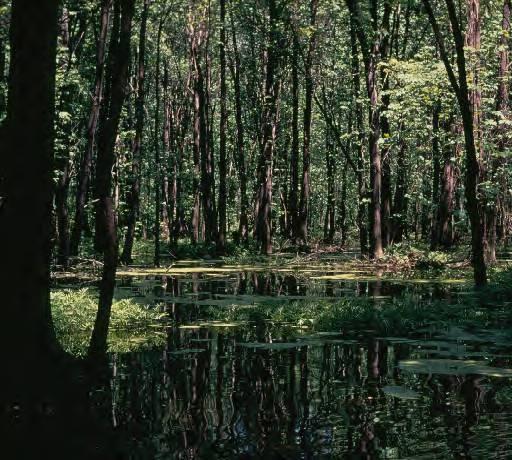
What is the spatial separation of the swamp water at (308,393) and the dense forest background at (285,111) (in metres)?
1.94

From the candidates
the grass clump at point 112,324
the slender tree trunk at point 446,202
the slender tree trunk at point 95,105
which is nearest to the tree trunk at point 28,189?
the grass clump at point 112,324

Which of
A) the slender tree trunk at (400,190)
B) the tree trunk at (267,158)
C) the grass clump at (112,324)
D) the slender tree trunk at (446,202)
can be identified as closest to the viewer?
the grass clump at (112,324)

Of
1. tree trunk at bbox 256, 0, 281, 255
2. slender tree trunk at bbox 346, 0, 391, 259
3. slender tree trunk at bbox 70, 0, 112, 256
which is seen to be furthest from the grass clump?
tree trunk at bbox 256, 0, 281, 255

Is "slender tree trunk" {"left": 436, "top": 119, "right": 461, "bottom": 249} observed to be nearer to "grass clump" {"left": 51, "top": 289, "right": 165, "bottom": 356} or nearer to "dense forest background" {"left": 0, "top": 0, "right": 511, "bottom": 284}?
"dense forest background" {"left": 0, "top": 0, "right": 511, "bottom": 284}

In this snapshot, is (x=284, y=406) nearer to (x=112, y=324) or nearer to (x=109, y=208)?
(x=109, y=208)

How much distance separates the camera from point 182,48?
48.4 metres

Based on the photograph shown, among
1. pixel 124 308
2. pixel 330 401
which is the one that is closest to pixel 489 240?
pixel 124 308

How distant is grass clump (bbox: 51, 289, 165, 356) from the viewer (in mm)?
9875

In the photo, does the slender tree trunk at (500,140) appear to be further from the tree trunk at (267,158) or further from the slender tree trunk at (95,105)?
the slender tree trunk at (95,105)

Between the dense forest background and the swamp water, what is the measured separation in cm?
194

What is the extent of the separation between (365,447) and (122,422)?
2.14 m

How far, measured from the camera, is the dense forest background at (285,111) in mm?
20141

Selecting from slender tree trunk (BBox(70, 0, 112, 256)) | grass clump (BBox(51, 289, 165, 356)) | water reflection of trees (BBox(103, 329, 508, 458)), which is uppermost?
slender tree trunk (BBox(70, 0, 112, 256))

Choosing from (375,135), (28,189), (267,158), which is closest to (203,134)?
(267,158)
